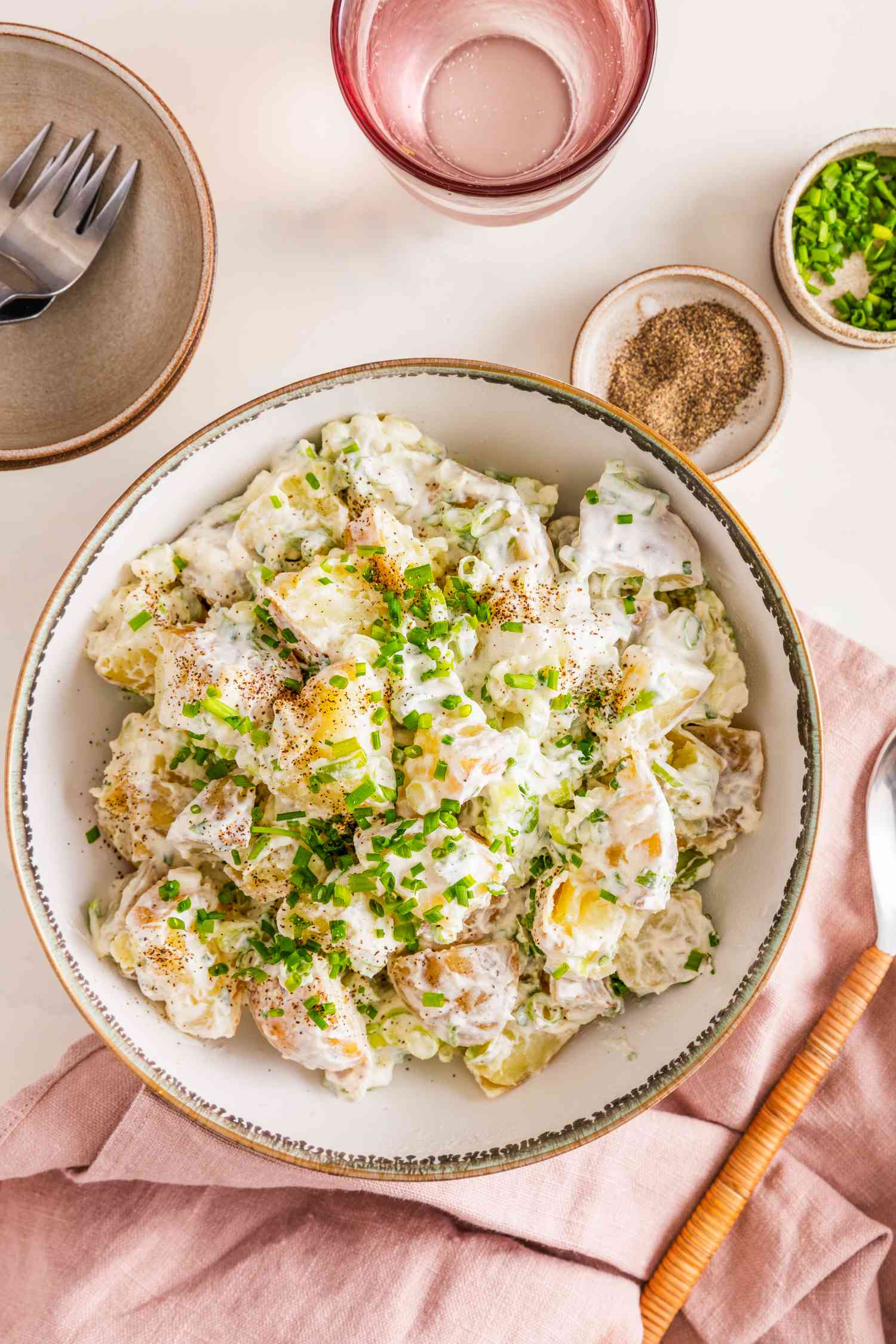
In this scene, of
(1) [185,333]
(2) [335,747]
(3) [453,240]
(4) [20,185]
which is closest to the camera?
(2) [335,747]

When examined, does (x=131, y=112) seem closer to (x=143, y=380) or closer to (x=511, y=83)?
(x=143, y=380)

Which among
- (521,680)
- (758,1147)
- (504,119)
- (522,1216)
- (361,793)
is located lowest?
(522,1216)

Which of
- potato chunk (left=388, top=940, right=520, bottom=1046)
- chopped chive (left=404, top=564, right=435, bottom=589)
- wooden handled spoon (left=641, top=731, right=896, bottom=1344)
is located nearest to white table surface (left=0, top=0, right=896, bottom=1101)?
wooden handled spoon (left=641, top=731, right=896, bottom=1344)

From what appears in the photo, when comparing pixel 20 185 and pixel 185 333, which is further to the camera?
pixel 20 185

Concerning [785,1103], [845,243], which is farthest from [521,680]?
[845,243]

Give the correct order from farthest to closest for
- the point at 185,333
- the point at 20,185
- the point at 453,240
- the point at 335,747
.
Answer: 1. the point at 453,240
2. the point at 20,185
3. the point at 185,333
4. the point at 335,747

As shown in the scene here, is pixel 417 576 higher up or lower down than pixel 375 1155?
higher up

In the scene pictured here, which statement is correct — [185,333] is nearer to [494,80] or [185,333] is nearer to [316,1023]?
[494,80]

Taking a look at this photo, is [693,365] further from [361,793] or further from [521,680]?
[361,793]
